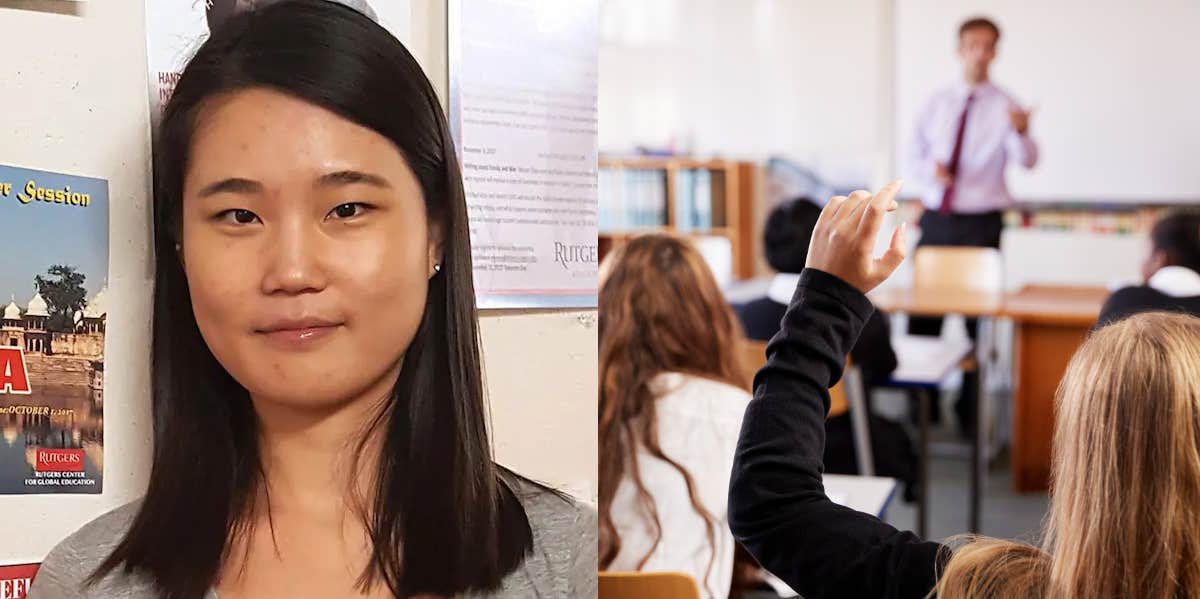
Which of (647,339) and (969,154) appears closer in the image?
(647,339)

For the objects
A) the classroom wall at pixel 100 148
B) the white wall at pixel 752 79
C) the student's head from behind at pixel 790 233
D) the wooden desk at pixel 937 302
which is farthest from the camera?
the white wall at pixel 752 79

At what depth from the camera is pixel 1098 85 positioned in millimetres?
6359

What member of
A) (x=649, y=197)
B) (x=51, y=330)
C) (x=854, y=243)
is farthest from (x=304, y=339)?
(x=649, y=197)

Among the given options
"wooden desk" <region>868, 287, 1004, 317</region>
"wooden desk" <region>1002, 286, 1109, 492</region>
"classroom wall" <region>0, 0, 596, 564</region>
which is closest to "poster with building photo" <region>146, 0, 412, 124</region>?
"classroom wall" <region>0, 0, 596, 564</region>

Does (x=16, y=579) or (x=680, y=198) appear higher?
(x=680, y=198)

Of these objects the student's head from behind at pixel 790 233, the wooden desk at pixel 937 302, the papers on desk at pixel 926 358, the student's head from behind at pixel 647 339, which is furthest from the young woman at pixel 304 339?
the wooden desk at pixel 937 302

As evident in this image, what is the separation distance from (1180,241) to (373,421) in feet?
10.8

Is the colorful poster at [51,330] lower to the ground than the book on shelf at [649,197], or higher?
lower

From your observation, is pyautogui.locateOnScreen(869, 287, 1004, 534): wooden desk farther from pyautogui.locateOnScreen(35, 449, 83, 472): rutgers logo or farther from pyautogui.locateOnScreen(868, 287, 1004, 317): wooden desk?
pyautogui.locateOnScreen(35, 449, 83, 472): rutgers logo

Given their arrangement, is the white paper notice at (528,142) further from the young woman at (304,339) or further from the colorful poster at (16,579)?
the colorful poster at (16,579)

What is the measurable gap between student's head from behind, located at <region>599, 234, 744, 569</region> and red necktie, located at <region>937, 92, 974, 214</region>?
142 inches

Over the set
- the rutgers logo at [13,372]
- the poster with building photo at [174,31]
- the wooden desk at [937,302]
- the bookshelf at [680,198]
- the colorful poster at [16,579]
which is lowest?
the colorful poster at [16,579]

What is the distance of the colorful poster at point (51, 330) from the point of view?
924 millimetres

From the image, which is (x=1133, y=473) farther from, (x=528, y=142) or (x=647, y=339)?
(x=647, y=339)
